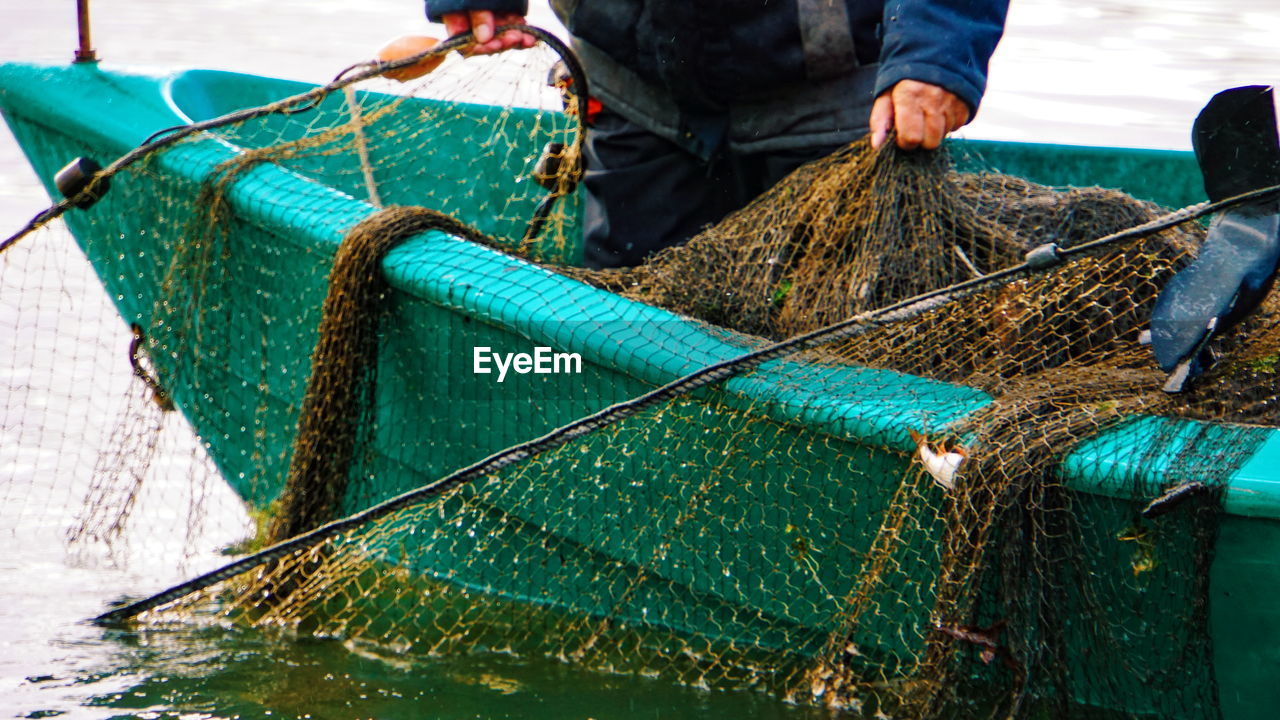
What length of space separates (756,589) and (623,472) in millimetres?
340

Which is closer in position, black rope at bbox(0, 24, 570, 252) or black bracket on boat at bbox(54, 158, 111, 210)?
black rope at bbox(0, 24, 570, 252)

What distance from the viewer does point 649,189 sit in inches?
152

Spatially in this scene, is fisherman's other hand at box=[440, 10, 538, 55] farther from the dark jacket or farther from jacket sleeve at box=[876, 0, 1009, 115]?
jacket sleeve at box=[876, 0, 1009, 115]

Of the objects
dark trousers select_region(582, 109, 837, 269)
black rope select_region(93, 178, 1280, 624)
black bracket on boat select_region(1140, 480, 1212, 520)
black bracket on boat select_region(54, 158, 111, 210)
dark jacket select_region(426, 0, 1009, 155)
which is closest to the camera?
black bracket on boat select_region(1140, 480, 1212, 520)

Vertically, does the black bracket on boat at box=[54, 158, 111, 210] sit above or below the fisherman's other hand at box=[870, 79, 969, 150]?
below

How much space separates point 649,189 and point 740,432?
1.20 metres

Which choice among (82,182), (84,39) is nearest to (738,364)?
(82,182)

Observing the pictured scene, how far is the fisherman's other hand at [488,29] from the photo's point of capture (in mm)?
3641

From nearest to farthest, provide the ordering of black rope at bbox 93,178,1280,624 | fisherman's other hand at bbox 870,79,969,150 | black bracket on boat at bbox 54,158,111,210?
black rope at bbox 93,178,1280,624 → fisherman's other hand at bbox 870,79,969,150 → black bracket on boat at bbox 54,158,111,210

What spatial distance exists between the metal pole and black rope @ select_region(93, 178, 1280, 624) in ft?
5.55

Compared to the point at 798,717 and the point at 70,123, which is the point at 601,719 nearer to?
the point at 798,717

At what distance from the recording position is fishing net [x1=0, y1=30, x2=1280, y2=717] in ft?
8.18

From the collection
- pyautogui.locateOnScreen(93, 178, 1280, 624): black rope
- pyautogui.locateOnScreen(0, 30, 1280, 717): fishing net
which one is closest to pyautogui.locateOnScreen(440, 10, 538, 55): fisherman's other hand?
pyautogui.locateOnScreen(0, 30, 1280, 717): fishing net

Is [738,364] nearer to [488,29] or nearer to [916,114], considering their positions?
[916,114]
